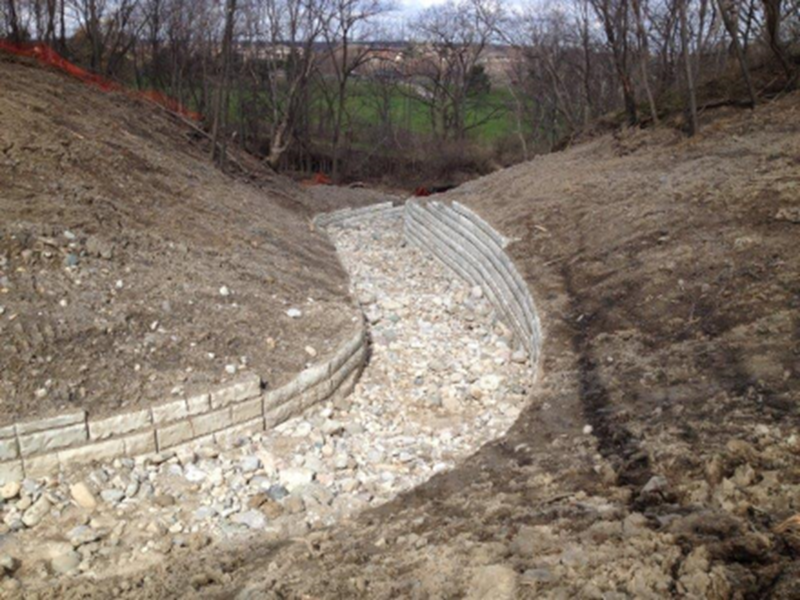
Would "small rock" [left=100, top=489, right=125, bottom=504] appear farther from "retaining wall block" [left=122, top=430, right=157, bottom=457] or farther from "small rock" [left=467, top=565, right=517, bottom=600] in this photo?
"small rock" [left=467, top=565, right=517, bottom=600]

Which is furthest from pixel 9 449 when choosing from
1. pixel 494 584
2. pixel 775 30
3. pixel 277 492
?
pixel 775 30

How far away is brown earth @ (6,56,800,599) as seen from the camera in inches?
116

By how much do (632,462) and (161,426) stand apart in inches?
124

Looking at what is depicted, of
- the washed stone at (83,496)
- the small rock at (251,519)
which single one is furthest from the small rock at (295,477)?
the washed stone at (83,496)

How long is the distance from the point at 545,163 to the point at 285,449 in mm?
10847

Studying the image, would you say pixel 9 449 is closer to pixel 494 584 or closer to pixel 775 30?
pixel 494 584

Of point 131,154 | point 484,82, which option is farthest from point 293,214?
point 484,82

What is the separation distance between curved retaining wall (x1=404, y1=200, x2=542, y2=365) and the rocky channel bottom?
15.9 inches

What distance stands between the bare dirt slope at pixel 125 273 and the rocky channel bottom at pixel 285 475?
54 cm

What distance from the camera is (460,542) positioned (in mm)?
3424

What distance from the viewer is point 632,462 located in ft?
13.2

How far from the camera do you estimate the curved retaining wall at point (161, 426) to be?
→ 182 inches

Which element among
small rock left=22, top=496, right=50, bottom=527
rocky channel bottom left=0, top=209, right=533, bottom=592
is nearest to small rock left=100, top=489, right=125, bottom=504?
rocky channel bottom left=0, top=209, right=533, bottom=592

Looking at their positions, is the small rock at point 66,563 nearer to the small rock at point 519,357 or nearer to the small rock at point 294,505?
the small rock at point 294,505
